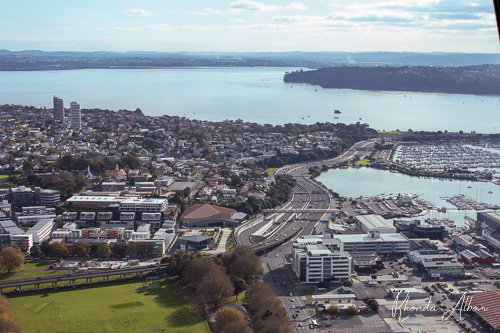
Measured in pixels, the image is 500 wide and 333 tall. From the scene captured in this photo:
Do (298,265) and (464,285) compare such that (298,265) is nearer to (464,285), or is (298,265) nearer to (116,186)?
(464,285)

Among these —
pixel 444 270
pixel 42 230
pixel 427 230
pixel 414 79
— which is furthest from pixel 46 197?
pixel 414 79

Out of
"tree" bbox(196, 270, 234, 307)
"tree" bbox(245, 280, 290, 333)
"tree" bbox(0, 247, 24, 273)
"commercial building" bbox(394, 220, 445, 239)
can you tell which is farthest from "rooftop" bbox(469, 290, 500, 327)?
"tree" bbox(0, 247, 24, 273)

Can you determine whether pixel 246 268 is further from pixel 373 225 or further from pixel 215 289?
pixel 373 225

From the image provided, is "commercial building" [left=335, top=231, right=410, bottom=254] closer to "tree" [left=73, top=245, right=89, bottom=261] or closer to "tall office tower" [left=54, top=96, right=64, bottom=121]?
"tree" [left=73, top=245, right=89, bottom=261]

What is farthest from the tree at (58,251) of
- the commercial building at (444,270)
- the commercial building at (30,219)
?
the commercial building at (444,270)

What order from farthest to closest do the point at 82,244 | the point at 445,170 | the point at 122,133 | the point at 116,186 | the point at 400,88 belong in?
the point at 400,88, the point at 122,133, the point at 445,170, the point at 116,186, the point at 82,244

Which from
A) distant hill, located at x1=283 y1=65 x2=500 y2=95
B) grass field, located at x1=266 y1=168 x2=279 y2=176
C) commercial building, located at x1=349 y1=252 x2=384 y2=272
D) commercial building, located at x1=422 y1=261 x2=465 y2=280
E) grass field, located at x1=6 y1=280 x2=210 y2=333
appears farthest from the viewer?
A: distant hill, located at x1=283 y1=65 x2=500 y2=95

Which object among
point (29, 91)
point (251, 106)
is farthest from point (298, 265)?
point (29, 91)
